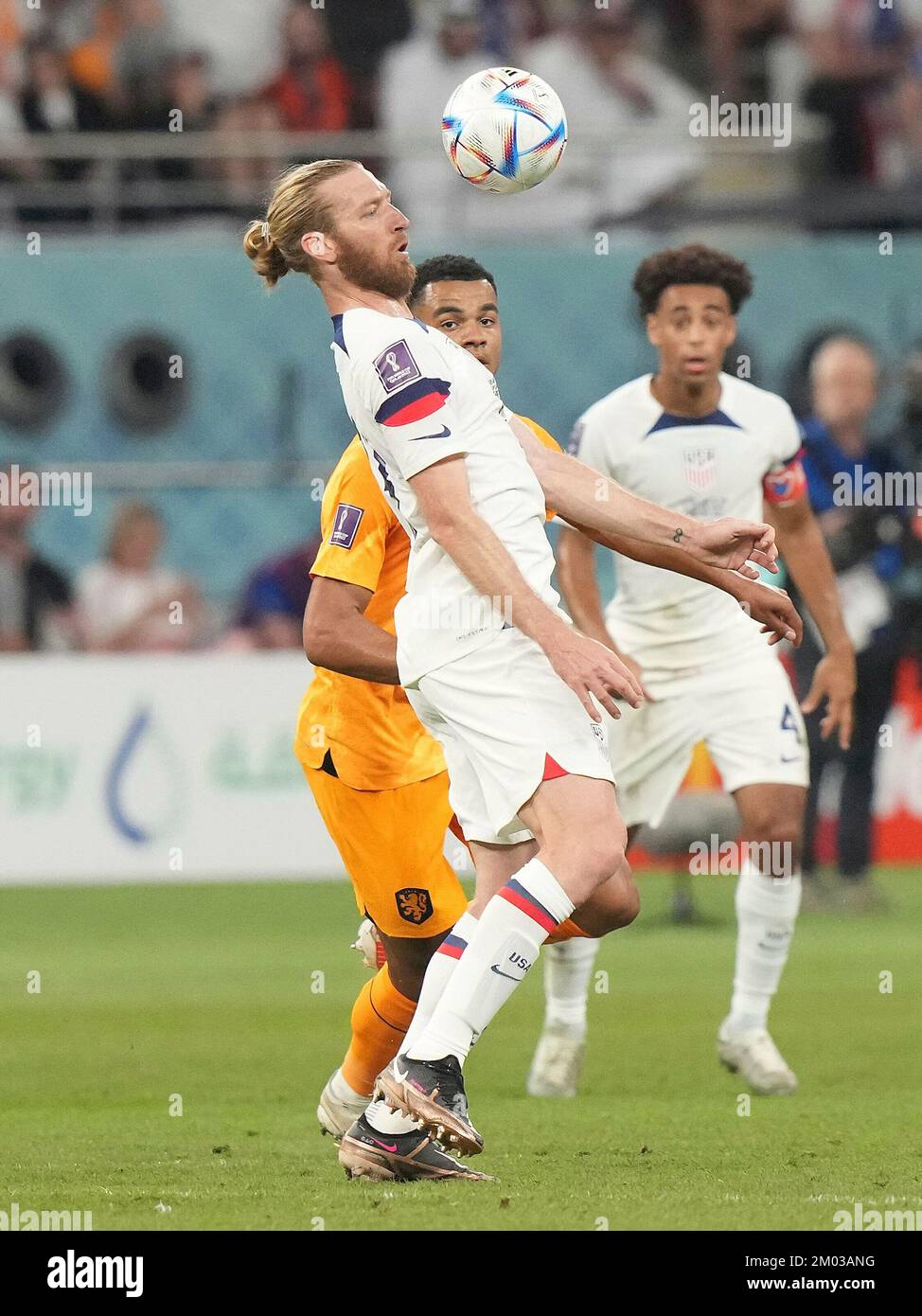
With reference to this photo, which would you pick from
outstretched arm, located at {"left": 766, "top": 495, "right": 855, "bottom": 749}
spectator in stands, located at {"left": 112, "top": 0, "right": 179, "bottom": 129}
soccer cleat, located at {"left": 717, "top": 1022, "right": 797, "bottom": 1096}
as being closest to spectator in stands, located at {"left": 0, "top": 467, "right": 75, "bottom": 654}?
spectator in stands, located at {"left": 112, "top": 0, "right": 179, "bottom": 129}

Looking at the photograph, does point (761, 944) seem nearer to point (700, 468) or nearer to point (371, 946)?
point (371, 946)

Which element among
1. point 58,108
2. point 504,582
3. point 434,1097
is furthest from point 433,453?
point 58,108

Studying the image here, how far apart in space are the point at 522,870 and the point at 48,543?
455 inches

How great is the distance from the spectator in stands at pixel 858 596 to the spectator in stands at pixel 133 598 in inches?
180

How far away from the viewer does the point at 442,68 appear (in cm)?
1692

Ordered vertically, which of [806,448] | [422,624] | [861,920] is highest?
[806,448]

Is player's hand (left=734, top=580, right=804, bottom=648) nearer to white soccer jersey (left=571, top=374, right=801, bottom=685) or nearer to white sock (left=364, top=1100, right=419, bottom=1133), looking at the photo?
white sock (left=364, top=1100, right=419, bottom=1133)

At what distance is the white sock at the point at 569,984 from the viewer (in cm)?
685

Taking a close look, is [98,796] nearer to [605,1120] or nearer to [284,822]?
[284,822]

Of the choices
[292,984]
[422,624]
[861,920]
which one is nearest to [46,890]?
[292,984]

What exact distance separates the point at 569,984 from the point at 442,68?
11489mm

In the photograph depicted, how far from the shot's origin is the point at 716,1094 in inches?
260

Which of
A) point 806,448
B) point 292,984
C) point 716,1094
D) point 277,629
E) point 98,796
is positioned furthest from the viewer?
point 277,629

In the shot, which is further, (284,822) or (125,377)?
(125,377)
